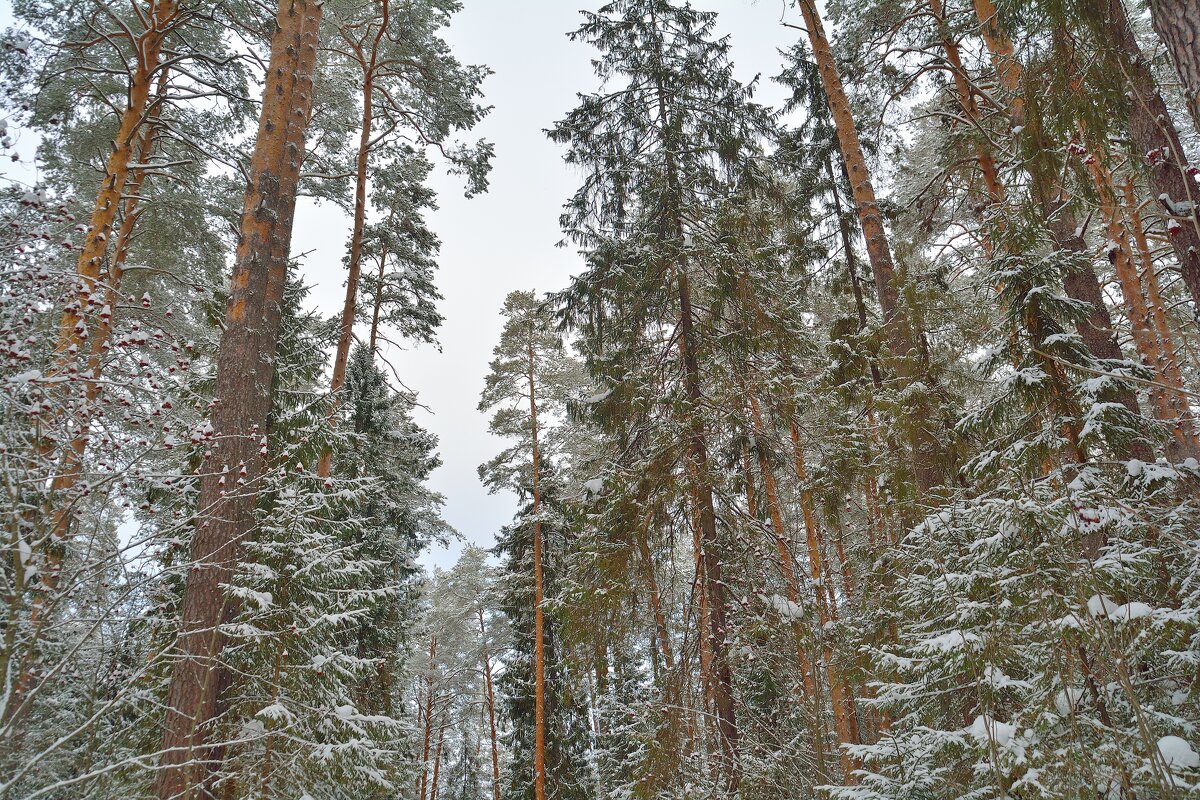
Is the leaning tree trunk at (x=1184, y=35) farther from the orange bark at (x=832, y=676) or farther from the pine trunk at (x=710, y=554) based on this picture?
the orange bark at (x=832, y=676)

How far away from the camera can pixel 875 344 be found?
7316 mm

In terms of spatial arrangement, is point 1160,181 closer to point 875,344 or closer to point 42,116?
point 875,344

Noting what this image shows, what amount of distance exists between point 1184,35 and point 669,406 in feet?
16.9

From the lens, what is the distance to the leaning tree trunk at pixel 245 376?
427 centimetres

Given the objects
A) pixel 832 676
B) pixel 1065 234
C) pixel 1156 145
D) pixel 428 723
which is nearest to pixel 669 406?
pixel 1065 234

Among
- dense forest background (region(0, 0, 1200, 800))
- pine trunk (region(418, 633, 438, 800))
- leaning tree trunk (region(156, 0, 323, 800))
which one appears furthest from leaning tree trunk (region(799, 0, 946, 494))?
pine trunk (region(418, 633, 438, 800))

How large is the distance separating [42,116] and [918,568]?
11346mm

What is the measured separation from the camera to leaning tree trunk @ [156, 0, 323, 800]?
427cm

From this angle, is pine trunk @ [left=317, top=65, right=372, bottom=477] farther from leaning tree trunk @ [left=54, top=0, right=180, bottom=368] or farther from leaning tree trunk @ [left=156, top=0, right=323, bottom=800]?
leaning tree trunk @ [left=156, top=0, right=323, bottom=800]

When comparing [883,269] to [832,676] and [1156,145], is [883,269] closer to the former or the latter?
[1156,145]

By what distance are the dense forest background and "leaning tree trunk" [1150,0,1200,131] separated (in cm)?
1

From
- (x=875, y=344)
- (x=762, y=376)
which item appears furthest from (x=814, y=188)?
(x=762, y=376)

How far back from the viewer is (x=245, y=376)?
16.6 ft

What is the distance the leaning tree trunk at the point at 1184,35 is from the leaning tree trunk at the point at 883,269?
3.68 m
